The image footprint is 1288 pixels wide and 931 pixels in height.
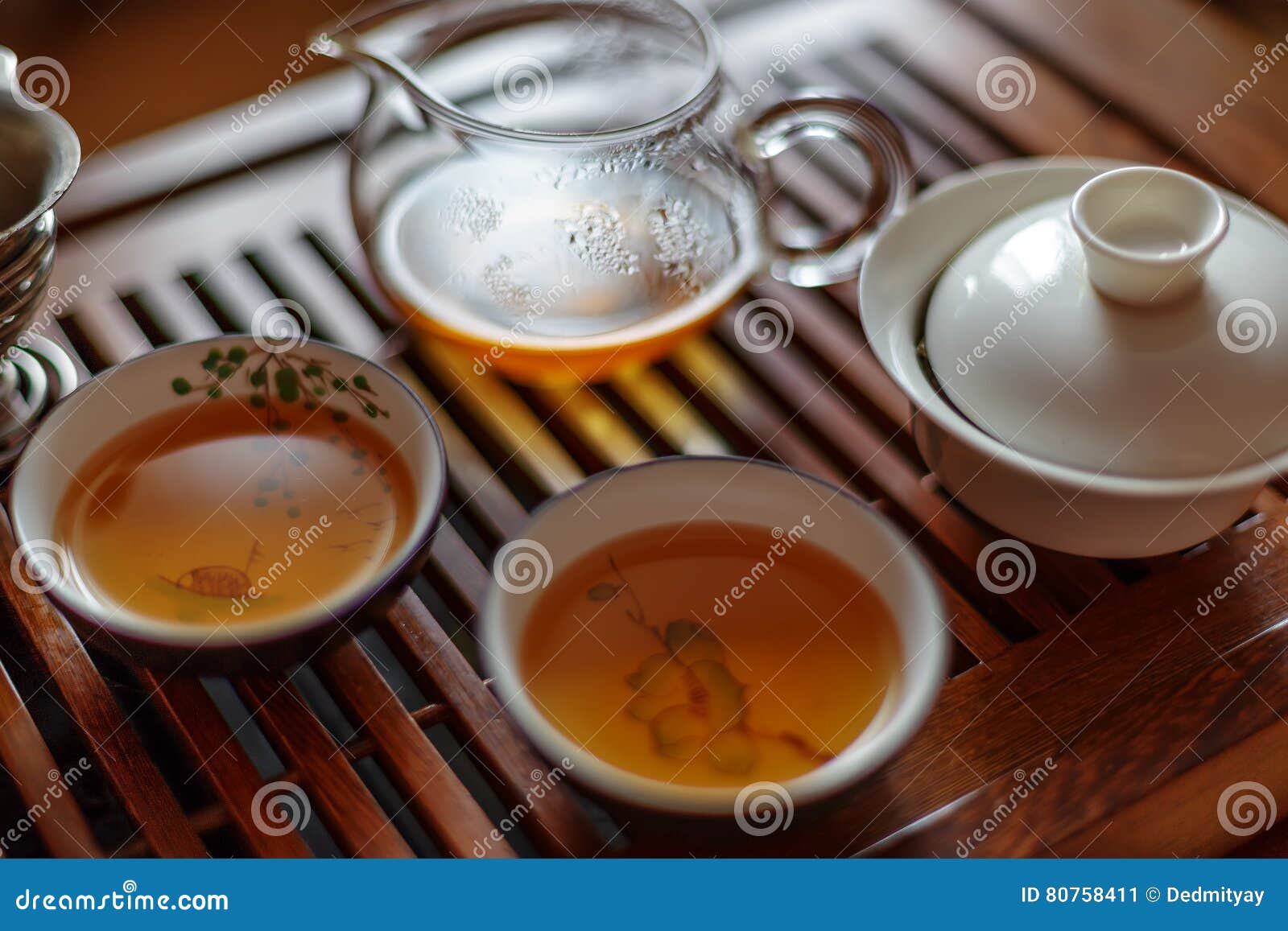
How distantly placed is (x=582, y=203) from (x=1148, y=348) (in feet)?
1.39

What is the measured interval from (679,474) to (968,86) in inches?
24.3

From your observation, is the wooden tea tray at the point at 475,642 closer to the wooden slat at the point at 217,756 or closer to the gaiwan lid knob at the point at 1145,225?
the wooden slat at the point at 217,756

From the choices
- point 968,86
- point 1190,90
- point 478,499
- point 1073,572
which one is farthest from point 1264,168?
point 478,499

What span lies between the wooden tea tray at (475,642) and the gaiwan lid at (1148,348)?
14cm

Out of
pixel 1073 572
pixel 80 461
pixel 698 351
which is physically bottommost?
pixel 80 461

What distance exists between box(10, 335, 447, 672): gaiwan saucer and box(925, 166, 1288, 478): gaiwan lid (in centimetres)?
37

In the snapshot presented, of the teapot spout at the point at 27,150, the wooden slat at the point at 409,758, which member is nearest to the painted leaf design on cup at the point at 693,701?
the wooden slat at the point at 409,758

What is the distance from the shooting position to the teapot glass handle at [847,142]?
88 cm

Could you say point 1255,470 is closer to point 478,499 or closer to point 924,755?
point 924,755

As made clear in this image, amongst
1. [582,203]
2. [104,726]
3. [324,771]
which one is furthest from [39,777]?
[582,203]

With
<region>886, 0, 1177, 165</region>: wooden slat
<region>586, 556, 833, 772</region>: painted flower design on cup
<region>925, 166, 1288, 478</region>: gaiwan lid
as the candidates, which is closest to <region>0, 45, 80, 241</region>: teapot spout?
<region>586, 556, 833, 772</region>: painted flower design on cup

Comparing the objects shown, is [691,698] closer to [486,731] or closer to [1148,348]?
[486,731]

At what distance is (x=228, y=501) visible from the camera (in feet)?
2.68

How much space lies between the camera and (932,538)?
2.81 feet
